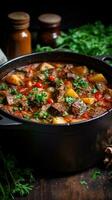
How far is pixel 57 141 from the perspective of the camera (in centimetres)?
321

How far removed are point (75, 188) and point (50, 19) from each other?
5.88 feet

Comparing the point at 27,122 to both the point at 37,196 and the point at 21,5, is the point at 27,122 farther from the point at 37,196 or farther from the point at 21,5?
the point at 21,5

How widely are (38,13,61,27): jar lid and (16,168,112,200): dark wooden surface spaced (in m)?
1.57

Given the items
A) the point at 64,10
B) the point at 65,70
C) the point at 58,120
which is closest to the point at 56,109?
the point at 58,120

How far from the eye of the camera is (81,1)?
5.00 meters

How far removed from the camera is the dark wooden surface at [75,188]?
332 cm

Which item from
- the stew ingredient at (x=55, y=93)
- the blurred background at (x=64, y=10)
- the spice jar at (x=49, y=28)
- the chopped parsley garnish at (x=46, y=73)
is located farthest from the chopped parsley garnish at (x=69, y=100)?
the blurred background at (x=64, y=10)

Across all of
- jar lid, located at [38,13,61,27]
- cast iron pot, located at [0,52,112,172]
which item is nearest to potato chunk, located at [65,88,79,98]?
cast iron pot, located at [0,52,112,172]

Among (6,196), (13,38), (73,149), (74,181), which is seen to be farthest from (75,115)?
(13,38)

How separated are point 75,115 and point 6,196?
681mm

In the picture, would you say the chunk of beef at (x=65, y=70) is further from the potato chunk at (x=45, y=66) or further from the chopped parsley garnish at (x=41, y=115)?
the chopped parsley garnish at (x=41, y=115)

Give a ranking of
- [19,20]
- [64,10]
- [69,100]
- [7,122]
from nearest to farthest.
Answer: [7,122] → [69,100] → [19,20] → [64,10]

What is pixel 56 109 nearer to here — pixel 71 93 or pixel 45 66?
pixel 71 93

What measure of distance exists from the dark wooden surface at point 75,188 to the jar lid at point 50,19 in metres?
1.57
